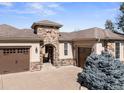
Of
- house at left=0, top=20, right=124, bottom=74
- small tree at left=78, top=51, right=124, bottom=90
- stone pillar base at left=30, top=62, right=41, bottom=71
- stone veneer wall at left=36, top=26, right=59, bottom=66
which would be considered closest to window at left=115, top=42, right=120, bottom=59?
house at left=0, top=20, right=124, bottom=74

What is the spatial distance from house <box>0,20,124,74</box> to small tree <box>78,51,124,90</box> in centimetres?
450

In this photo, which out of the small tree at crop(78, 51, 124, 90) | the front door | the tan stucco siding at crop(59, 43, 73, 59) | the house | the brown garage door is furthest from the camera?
the front door

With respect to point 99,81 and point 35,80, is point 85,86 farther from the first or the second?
point 35,80

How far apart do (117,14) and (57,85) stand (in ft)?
87.0

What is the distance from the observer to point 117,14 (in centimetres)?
3403

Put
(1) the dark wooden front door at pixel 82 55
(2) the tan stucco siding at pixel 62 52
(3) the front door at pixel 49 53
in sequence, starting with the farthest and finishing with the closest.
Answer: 1. (3) the front door at pixel 49 53
2. (2) the tan stucco siding at pixel 62 52
3. (1) the dark wooden front door at pixel 82 55

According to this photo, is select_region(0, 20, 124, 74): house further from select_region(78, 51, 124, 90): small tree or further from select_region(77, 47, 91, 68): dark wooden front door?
select_region(78, 51, 124, 90): small tree

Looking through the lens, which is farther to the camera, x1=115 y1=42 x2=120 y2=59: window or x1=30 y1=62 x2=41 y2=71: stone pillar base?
x1=115 y1=42 x2=120 y2=59: window

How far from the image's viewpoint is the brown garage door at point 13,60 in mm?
15562

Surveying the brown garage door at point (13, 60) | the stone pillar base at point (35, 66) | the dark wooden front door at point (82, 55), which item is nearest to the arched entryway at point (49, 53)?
the stone pillar base at point (35, 66)

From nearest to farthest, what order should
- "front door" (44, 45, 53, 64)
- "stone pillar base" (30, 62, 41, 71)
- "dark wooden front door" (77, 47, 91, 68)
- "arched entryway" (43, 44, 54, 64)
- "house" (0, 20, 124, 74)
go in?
1. "house" (0, 20, 124, 74)
2. "stone pillar base" (30, 62, 41, 71)
3. "dark wooden front door" (77, 47, 91, 68)
4. "arched entryway" (43, 44, 54, 64)
5. "front door" (44, 45, 53, 64)

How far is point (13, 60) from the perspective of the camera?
16047 mm

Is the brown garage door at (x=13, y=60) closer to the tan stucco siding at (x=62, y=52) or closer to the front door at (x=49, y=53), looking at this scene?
the front door at (x=49, y=53)

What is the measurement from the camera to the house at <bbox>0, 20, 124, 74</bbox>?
15859 millimetres
